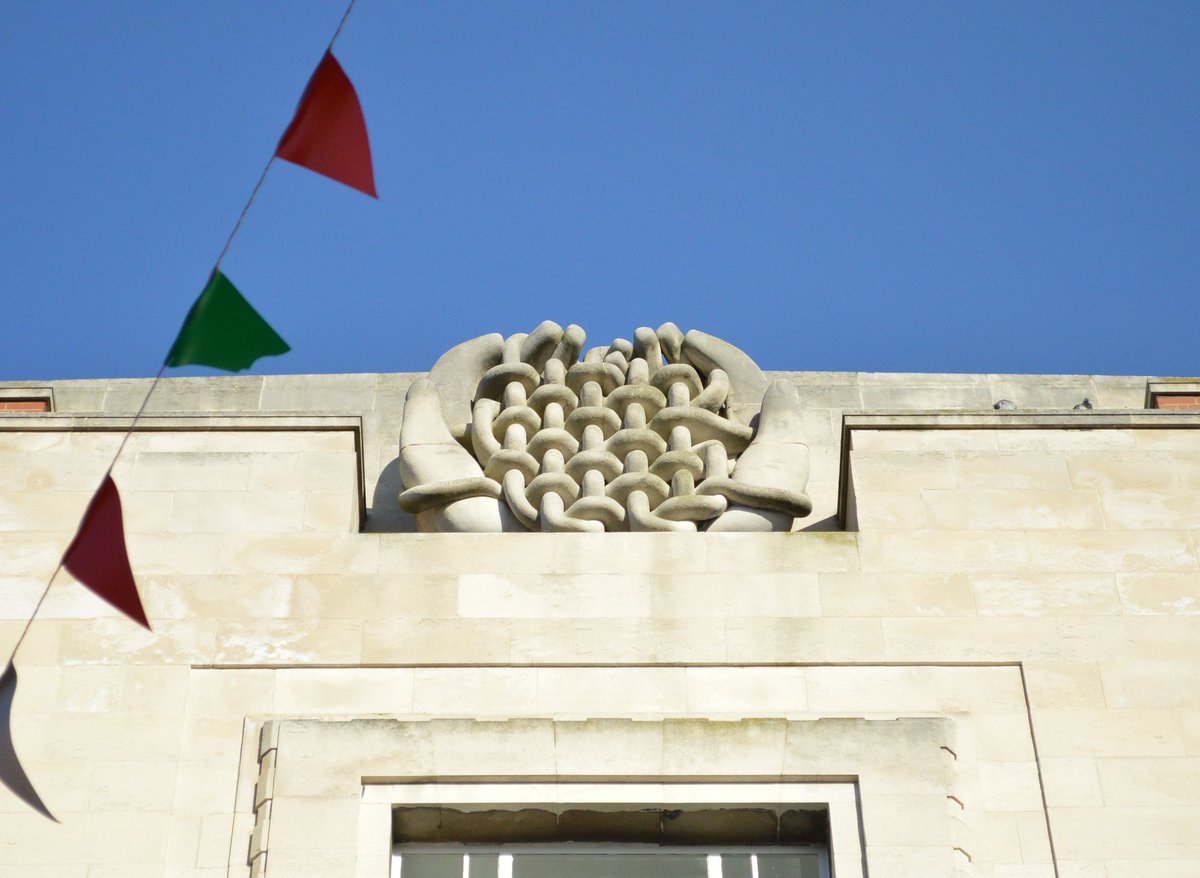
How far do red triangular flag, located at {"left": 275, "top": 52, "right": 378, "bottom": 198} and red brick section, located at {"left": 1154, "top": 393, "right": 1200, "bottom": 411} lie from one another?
24.0 feet

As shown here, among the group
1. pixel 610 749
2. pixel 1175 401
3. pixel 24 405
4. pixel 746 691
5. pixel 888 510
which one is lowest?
pixel 610 749

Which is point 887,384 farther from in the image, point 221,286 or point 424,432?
point 221,286

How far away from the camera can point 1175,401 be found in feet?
59.0

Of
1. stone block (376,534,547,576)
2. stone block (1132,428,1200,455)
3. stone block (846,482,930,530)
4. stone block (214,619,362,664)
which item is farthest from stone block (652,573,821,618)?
stone block (1132,428,1200,455)

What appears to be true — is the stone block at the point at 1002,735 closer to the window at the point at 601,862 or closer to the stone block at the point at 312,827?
the window at the point at 601,862

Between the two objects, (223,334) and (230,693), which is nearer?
(223,334)

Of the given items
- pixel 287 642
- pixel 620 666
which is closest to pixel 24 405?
pixel 287 642

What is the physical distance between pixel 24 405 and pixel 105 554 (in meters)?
4.22

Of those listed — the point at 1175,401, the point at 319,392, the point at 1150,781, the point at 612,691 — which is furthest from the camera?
the point at 319,392

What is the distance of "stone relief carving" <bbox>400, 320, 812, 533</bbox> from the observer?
15859 millimetres

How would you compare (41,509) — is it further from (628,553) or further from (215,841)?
(628,553)

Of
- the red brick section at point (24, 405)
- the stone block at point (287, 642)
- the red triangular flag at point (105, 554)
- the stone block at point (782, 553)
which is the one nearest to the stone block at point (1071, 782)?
the stone block at point (782, 553)

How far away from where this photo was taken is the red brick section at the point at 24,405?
1819 cm

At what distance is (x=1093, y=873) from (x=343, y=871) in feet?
14.4
